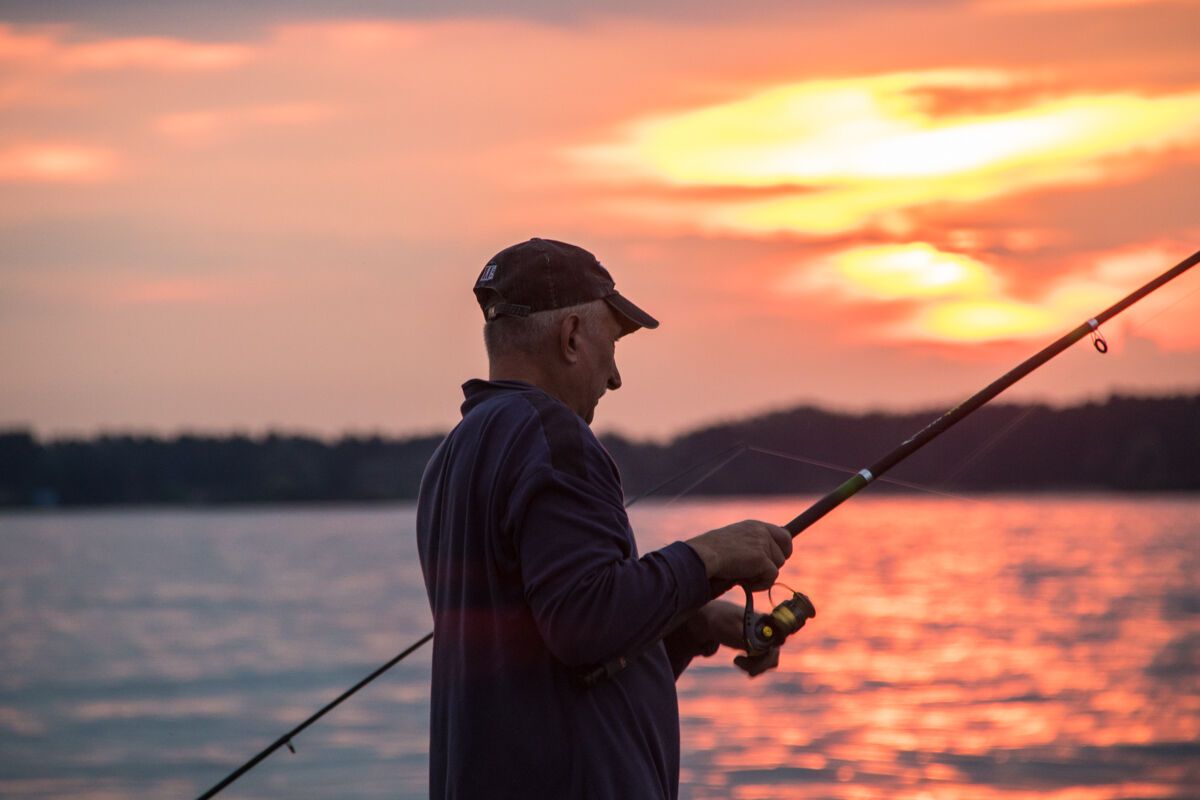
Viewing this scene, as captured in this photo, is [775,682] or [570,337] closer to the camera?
[570,337]

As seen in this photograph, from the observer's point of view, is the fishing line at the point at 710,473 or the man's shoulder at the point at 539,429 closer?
the man's shoulder at the point at 539,429

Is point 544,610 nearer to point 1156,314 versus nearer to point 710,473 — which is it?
point 710,473

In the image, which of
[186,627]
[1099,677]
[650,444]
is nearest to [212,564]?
[186,627]

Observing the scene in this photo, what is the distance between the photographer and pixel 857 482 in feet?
9.60

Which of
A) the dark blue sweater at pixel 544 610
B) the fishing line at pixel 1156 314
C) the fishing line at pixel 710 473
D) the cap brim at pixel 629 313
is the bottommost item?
the dark blue sweater at pixel 544 610

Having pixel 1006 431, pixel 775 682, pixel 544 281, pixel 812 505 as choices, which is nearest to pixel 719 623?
pixel 812 505

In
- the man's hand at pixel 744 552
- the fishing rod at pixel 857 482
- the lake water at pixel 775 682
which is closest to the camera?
the man's hand at pixel 744 552

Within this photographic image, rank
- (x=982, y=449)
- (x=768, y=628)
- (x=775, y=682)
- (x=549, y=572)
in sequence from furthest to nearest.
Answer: (x=775, y=682), (x=982, y=449), (x=768, y=628), (x=549, y=572)

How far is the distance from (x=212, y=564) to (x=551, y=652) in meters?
49.4

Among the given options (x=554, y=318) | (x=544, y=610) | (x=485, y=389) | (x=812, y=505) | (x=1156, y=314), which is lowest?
(x=544, y=610)

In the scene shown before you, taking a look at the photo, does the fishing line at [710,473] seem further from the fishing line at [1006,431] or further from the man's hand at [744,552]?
the man's hand at [744,552]

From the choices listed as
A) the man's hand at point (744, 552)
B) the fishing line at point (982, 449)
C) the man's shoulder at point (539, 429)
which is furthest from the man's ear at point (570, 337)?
the fishing line at point (982, 449)

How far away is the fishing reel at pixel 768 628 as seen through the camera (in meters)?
2.75

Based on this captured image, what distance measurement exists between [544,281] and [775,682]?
16261 mm
